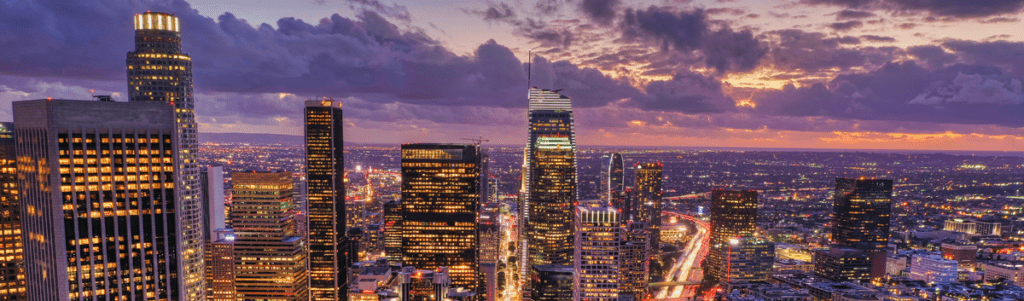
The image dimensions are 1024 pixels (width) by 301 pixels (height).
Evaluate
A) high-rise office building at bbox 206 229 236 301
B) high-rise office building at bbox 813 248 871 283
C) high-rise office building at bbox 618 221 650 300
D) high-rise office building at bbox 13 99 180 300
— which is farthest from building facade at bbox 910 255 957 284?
high-rise office building at bbox 206 229 236 301

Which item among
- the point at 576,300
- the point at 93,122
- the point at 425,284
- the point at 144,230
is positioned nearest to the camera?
the point at 93,122

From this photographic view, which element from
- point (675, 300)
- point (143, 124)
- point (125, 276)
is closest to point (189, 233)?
point (125, 276)

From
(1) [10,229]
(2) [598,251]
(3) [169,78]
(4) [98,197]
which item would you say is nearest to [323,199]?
(3) [169,78]

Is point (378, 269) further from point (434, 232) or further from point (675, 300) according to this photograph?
point (675, 300)

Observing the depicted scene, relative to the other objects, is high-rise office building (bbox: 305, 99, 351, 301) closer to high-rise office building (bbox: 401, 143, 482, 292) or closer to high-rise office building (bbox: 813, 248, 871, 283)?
high-rise office building (bbox: 401, 143, 482, 292)

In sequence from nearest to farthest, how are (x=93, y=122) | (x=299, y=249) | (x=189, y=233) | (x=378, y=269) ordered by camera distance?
(x=93, y=122), (x=189, y=233), (x=378, y=269), (x=299, y=249)

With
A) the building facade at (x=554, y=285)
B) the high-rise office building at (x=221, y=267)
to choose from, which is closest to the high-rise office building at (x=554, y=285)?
the building facade at (x=554, y=285)

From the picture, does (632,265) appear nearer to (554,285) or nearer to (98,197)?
(554,285)
